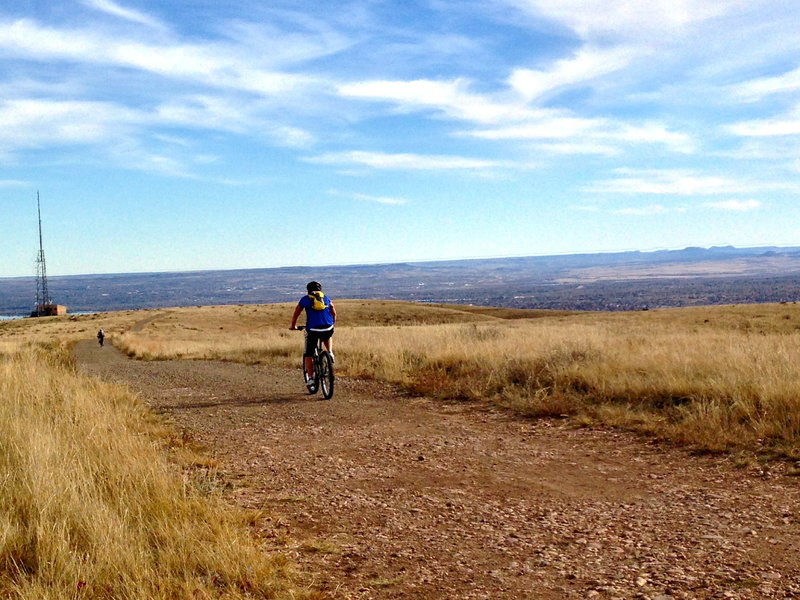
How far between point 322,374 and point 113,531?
762 cm

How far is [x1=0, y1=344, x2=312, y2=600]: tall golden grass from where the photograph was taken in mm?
3713

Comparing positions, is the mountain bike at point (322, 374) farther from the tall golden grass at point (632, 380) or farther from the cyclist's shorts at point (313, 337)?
the tall golden grass at point (632, 380)

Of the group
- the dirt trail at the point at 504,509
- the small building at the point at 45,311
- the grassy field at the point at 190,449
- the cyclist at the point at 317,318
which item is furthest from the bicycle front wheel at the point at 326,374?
the small building at the point at 45,311

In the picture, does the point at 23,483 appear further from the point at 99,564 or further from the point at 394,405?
the point at 394,405

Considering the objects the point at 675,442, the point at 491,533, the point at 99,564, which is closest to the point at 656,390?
the point at 675,442

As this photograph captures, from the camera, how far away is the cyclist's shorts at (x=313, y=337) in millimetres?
11900

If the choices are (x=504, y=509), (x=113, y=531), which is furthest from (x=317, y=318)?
(x=113, y=531)

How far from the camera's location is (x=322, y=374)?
11758 millimetres

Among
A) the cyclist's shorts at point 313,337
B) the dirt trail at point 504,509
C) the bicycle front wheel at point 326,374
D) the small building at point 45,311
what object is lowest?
the small building at point 45,311

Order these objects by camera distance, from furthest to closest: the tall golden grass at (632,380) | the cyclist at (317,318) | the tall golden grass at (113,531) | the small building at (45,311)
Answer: the small building at (45,311), the cyclist at (317,318), the tall golden grass at (632,380), the tall golden grass at (113,531)

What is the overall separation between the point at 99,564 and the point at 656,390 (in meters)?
7.88

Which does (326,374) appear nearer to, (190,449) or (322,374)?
(322,374)

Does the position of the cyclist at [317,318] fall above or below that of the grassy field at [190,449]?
above

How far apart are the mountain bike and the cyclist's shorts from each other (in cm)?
8
